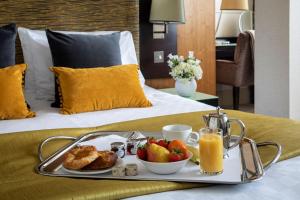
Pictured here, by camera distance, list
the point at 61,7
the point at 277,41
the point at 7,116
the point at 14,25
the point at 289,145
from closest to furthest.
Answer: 1. the point at 289,145
2. the point at 7,116
3. the point at 14,25
4. the point at 61,7
5. the point at 277,41

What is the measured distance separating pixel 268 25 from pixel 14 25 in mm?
1891

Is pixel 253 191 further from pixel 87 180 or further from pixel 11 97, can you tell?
pixel 11 97

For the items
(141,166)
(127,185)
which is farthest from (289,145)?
(127,185)

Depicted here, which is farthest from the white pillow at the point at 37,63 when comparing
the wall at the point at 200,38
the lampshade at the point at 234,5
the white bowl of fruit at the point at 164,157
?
the lampshade at the point at 234,5

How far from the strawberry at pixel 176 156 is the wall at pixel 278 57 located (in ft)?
7.01

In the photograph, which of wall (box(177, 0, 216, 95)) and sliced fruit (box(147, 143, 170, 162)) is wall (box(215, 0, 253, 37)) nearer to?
wall (box(177, 0, 216, 95))

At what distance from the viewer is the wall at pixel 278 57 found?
9.93 feet

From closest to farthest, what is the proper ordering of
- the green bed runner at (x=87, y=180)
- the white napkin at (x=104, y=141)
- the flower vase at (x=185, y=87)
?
1. the green bed runner at (x=87, y=180)
2. the white napkin at (x=104, y=141)
3. the flower vase at (x=185, y=87)

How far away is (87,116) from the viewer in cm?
207

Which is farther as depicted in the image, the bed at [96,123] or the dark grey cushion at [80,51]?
the dark grey cushion at [80,51]

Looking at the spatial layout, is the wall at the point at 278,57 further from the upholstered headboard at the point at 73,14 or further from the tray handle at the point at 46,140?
the tray handle at the point at 46,140

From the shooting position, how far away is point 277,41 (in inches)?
122

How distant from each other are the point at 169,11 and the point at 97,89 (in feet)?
4.08

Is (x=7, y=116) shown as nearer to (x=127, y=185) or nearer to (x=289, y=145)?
(x=127, y=185)
